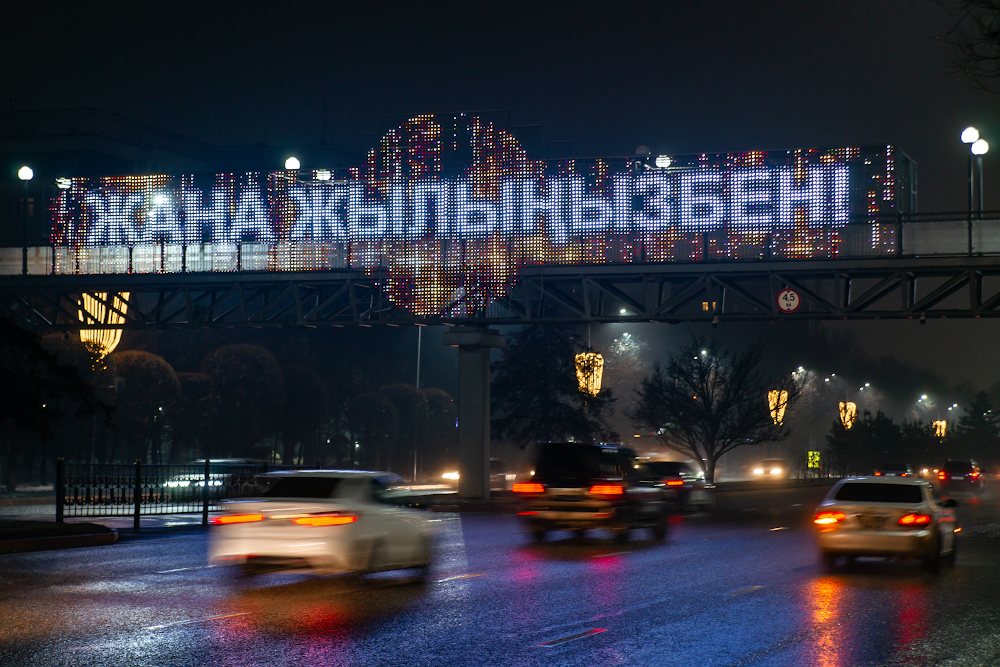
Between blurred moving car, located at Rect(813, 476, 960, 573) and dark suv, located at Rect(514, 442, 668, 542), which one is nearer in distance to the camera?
blurred moving car, located at Rect(813, 476, 960, 573)

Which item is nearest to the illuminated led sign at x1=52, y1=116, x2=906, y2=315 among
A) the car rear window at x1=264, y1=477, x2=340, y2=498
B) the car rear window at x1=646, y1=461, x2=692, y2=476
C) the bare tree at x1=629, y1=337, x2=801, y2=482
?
the car rear window at x1=646, y1=461, x2=692, y2=476

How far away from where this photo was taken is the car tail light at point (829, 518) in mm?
16812

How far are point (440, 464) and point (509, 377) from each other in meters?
17.2

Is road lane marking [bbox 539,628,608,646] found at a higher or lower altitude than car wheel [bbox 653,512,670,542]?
higher

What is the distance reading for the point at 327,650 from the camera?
9586mm

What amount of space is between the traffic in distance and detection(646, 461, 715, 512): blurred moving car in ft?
31.6

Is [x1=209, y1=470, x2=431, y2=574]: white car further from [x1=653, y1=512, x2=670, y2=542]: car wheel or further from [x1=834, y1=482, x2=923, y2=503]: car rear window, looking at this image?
[x1=653, y1=512, x2=670, y2=542]: car wheel

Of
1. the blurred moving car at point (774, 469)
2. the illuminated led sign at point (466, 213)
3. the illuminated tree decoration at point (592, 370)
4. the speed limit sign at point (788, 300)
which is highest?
the illuminated led sign at point (466, 213)

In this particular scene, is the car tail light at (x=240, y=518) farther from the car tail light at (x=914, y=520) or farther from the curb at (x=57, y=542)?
the car tail light at (x=914, y=520)

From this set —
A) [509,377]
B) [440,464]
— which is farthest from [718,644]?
[440,464]

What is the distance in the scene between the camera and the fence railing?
1038 inches

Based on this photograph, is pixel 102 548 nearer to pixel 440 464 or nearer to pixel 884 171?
pixel 884 171

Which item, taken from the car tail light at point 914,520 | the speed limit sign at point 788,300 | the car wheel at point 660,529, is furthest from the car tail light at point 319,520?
the speed limit sign at point 788,300

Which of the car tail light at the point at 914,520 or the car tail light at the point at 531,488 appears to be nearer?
the car tail light at the point at 914,520
